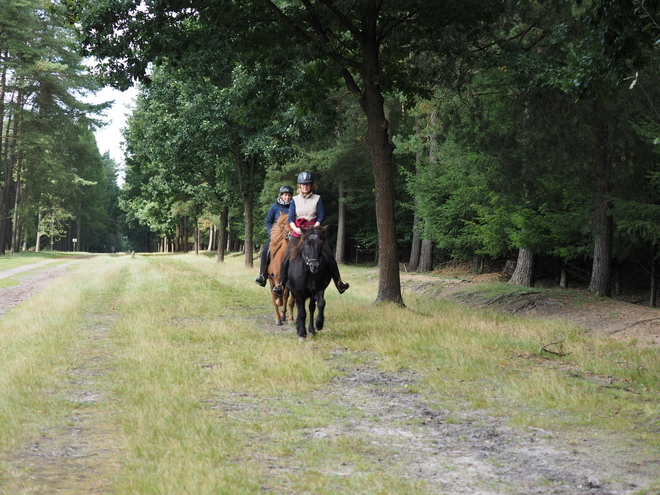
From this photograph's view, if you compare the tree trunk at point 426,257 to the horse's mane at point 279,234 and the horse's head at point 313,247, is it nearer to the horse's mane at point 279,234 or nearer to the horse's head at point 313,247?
the horse's mane at point 279,234

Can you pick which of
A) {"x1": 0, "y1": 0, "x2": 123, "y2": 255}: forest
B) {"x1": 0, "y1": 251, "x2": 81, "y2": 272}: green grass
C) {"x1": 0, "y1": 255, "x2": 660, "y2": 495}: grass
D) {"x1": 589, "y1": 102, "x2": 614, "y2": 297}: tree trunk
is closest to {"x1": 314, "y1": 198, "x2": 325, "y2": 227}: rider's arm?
{"x1": 0, "y1": 255, "x2": 660, "y2": 495}: grass

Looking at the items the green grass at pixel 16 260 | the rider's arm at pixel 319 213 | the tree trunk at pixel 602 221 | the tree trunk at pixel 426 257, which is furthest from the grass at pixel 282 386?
the green grass at pixel 16 260

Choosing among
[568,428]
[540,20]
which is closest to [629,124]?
[540,20]

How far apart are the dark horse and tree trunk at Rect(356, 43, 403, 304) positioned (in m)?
4.32

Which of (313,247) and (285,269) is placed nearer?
(313,247)

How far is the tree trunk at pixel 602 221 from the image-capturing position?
1667 centimetres

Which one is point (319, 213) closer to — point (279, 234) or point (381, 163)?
point (279, 234)

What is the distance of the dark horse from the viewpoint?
10.7 m

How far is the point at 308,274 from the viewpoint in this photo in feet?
35.9

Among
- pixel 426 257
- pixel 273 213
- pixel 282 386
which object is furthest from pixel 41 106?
pixel 282 386

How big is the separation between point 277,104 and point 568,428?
13.8 m

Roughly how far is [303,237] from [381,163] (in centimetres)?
499

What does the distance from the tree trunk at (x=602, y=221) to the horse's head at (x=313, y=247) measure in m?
8.95

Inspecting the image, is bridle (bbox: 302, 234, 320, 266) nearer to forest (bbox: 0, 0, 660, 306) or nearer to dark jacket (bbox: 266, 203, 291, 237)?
dark jacket (bbox: 266, 203, 291, 237)
